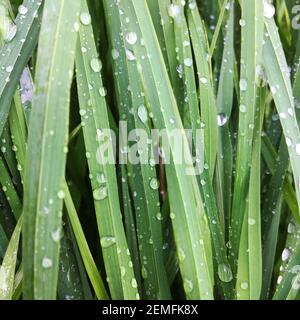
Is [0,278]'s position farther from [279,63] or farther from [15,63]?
[279,63]

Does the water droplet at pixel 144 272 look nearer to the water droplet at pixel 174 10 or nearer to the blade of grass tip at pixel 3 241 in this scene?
the blade of grass tip at pixel 3 241

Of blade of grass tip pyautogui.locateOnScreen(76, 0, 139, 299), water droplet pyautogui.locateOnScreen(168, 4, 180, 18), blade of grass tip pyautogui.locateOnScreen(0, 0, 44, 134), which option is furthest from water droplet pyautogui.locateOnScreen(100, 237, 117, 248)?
water droplet pyautogui.locateOnScreen(168, 4, 180, 18)

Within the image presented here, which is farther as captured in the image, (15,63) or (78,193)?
(78,193)

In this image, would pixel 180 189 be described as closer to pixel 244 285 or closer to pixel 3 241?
pixel 244 285

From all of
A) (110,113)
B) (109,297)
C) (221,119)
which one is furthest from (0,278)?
(221,119)

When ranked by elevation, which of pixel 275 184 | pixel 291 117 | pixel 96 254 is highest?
pixel 291 117

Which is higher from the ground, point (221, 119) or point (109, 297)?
point (221, 119)
